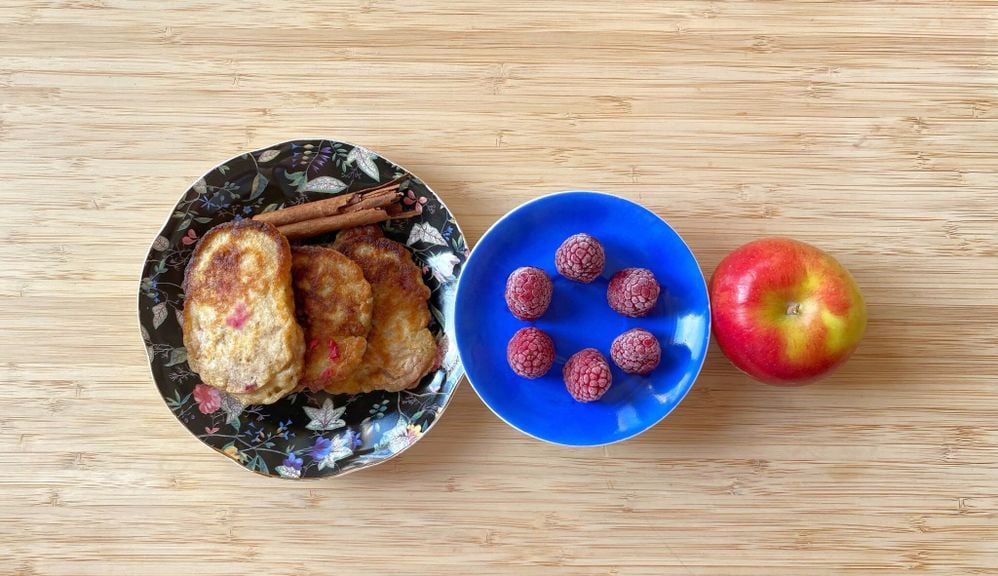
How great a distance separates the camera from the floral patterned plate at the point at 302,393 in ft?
4.20

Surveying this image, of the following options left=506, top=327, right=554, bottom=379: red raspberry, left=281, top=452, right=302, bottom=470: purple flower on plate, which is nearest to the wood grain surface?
left=281, top=452, right=302, bottom=470: purple flower on plate

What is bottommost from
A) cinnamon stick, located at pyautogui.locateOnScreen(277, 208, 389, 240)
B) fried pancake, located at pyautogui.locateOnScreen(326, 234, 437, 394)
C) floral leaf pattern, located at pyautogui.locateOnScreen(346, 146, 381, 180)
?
fried pancake, located at pyautogui.locateOnScreen(326, 234, 437, 394)

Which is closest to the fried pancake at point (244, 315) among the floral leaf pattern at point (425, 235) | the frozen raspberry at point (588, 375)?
the floral leaf pattern at point (425, 235)

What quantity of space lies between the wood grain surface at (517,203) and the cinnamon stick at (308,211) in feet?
0.55

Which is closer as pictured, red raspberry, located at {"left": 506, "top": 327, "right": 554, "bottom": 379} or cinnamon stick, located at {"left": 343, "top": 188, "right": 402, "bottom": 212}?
red raspberry, located at {"left": 506, "top": 327, "right": 554, "bottom": 379}

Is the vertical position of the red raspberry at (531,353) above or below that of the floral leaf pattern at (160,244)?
above

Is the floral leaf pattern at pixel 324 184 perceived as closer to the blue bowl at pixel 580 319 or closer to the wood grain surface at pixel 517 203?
the wood grain surface at pixel 517 203

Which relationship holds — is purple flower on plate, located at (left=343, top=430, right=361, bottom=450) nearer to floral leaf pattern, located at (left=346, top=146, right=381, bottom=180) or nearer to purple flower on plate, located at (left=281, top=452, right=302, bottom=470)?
purple flower on plate, located at (left=281, top=452, right=302, bottom=470)

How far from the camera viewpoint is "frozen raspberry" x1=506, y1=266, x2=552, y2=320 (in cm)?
118

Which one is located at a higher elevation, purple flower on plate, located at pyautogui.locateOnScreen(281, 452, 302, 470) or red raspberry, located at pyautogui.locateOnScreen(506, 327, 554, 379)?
red raspberry, located at pyautogui.locateOnScreen(506, 327, 554, 379)

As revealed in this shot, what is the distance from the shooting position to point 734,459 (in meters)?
1.38

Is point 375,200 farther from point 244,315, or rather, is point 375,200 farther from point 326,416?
point 326,416

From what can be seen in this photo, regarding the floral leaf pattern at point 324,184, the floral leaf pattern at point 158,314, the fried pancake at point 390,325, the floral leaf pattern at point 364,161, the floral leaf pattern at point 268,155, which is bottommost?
the floral leaf pattern at point 158,314

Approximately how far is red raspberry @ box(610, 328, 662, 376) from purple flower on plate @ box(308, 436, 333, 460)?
0.57m
